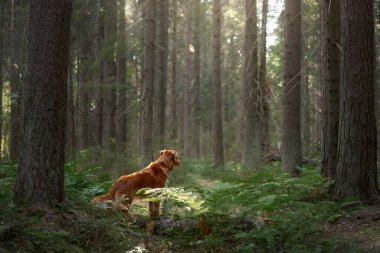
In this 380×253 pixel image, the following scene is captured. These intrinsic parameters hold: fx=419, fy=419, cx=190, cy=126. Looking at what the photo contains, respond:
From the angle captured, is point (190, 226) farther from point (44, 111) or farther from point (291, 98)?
point (291, 98)

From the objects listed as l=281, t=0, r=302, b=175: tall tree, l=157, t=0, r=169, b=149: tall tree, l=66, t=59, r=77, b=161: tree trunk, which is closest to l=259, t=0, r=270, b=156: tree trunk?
l=281, t=0, r=302, b=175: tall tree

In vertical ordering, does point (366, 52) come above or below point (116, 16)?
below

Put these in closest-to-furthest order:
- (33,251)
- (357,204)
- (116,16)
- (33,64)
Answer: (33,251) → (33,64) → (357,204) → (116,16)

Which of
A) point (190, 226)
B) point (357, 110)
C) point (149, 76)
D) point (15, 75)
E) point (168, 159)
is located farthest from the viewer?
point (15, 75)

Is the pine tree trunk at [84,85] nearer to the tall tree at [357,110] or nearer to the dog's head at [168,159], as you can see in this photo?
the dog's head at [168,159]

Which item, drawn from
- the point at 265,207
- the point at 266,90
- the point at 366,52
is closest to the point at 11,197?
the point at 265,207

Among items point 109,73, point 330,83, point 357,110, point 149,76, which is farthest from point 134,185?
point 109,73

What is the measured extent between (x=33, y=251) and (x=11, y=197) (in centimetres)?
178

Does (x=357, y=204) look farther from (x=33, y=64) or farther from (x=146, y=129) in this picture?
(x=146, y=129)

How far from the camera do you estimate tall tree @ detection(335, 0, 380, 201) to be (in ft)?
21.7

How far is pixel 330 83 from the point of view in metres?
7.97

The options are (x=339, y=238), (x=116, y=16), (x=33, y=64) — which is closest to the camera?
(x=339, y=238)

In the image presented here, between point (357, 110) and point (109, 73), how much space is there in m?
16.2

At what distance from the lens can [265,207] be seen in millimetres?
6230
